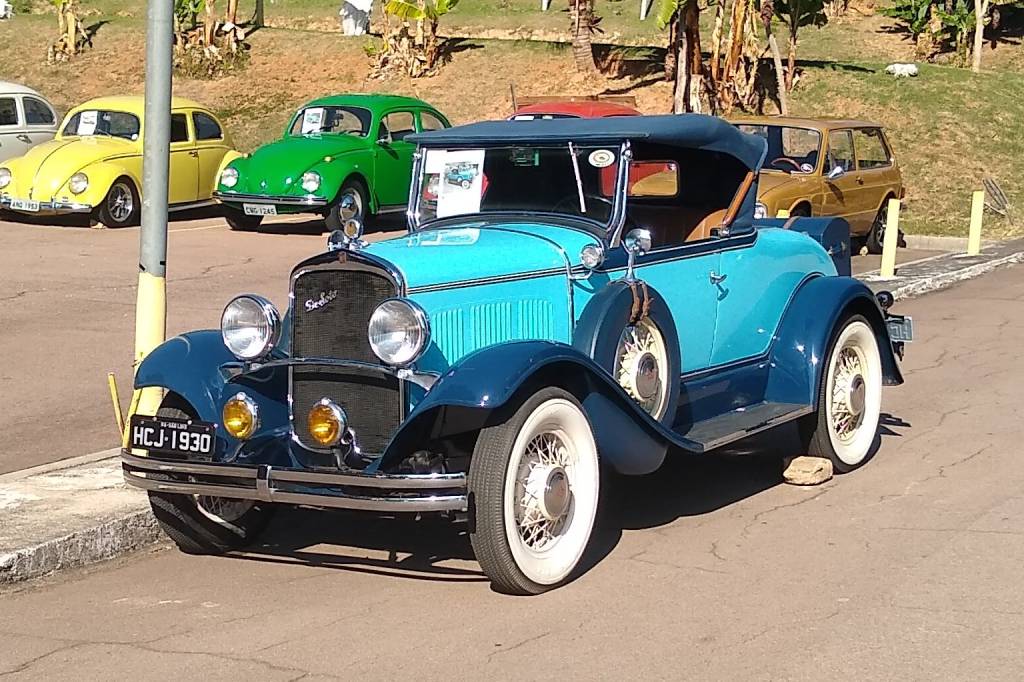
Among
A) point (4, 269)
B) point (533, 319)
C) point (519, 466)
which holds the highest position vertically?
point (533, 319)

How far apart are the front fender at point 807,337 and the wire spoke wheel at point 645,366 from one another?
3.75 ft

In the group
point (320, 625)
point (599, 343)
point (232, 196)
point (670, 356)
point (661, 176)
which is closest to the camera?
point (320, 625)

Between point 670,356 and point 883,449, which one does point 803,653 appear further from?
point 883,449

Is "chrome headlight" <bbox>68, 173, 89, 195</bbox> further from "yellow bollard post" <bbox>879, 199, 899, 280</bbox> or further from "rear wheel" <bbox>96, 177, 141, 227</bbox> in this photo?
"yellow bollard post" <bbox>879, 199, 899, 280</bbox>

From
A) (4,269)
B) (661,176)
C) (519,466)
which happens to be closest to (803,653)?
(519,466)

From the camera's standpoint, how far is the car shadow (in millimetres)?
6109

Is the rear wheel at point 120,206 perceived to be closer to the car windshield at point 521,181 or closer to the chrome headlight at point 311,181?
the chrome headlight at point 311,181

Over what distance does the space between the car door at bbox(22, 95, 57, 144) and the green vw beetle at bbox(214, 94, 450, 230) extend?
4.41 metres

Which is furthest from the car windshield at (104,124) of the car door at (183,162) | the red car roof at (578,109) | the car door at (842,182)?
the car door at (842,182)

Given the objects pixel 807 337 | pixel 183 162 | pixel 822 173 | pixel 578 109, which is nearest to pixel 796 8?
pixel 578 109

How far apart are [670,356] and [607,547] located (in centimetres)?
92

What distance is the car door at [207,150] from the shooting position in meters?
20.1

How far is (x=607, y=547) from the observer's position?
20.7 ft

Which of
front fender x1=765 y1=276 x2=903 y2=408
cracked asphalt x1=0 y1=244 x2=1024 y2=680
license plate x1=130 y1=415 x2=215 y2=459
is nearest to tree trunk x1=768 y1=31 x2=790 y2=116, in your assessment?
front fender x1=765 y1=276 x2=903 y2=408
